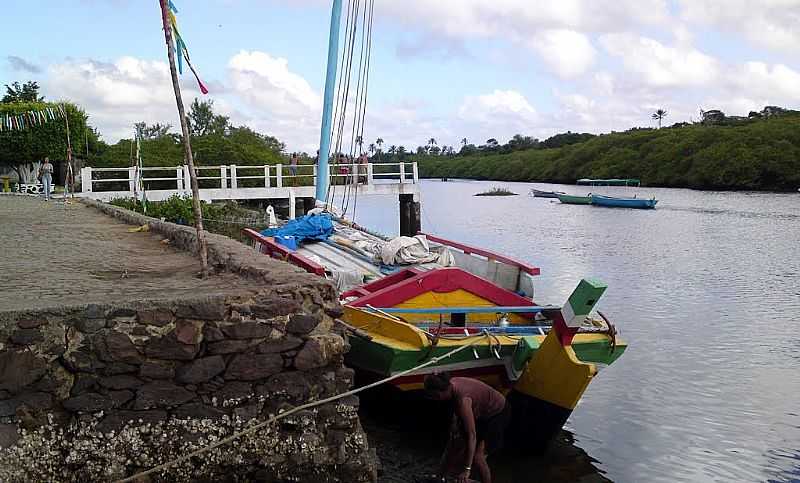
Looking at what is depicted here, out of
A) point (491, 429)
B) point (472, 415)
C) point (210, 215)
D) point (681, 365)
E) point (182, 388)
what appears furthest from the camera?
point (210, 215)

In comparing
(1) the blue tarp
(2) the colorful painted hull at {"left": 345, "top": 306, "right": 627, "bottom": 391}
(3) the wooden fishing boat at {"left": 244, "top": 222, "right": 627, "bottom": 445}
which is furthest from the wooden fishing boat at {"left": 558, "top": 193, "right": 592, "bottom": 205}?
(2) the colorful painted hull at {"left": 345, "top": 306, "right": 627, "bottom": 391}

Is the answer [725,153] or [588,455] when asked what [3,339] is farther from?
[725,153]

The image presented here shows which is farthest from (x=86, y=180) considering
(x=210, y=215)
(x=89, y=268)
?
(x=89, y=268)

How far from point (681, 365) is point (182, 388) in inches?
367

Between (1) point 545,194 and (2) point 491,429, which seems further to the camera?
(1) point 545,194

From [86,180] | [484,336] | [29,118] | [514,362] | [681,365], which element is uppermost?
[29,118]

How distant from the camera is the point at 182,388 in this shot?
5.20 metres

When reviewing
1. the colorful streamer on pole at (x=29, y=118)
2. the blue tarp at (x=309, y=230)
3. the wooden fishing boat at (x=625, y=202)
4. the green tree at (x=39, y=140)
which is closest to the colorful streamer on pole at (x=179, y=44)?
the blue tarp at (x=309, y=230)

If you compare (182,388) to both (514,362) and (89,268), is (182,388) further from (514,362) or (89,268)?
(514,362)

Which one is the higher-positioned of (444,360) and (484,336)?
(484,336)

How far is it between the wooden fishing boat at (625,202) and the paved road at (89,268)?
137ft

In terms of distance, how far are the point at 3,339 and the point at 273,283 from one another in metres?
1.80

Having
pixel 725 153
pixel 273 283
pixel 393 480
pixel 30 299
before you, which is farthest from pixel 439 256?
pixel 725 153

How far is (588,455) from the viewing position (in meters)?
8.74
